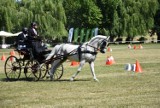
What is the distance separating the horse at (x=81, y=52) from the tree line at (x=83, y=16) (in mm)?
43281

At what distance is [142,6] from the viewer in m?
76.2

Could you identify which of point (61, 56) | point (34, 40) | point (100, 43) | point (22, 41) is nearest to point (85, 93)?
point (100, 43)

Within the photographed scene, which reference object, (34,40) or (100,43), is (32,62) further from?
(100,43)

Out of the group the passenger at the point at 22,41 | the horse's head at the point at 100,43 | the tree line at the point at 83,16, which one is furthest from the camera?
the tree line at the point at 83,16

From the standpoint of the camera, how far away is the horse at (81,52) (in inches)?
651

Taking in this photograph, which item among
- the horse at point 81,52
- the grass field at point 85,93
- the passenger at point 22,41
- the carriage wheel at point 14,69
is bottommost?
the grass field at point 85,93

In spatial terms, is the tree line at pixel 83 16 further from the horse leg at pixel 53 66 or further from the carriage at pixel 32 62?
the horse leg at pixel 53 66

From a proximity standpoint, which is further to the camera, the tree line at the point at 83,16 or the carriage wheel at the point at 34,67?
the tree line at the point at 83,16

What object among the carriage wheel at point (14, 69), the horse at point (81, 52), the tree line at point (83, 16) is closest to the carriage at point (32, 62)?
the carriage wheel at point (14, 69)

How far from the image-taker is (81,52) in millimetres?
16625

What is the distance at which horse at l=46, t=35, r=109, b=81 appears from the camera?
16.5m

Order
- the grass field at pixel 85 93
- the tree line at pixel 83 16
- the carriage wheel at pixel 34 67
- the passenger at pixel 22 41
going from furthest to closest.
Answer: the tree line at pixel 83 16, the passenger at pixel 22 41, the carriage wheel at pixel 34 67, the grass field at pixel 85 93

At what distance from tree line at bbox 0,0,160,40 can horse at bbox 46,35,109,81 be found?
43281mm

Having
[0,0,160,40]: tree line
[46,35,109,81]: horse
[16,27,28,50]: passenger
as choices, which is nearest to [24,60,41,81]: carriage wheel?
[46,35,109,81]: horse
